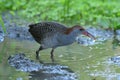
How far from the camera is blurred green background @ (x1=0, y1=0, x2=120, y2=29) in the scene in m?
12.6

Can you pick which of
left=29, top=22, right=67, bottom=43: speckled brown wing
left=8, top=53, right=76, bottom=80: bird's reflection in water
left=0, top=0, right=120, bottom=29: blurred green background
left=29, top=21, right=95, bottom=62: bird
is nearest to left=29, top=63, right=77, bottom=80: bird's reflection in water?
left=8, top=53, right=76, bottom=80: bird's reflection in water

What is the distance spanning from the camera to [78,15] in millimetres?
13148

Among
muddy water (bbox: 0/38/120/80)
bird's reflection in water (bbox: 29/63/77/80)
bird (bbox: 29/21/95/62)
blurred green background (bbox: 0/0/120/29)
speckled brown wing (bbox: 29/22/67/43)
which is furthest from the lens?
blurred green background (bbox: 0/0/120/29)

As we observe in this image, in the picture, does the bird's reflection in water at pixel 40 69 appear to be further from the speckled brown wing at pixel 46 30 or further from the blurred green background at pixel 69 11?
the blurred green background at pixel 69 11

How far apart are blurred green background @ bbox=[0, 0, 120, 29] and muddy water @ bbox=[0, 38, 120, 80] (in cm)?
206

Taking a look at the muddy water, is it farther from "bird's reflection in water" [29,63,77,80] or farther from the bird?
the bird

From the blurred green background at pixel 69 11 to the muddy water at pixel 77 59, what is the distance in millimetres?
2062

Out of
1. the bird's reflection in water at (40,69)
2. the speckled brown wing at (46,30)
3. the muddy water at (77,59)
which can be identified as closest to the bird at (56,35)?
the speckled brown wing at (46,30)

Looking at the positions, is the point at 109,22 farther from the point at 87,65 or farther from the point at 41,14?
the point at 87,65

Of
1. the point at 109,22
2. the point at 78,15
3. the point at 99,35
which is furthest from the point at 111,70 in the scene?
the point at 78,15

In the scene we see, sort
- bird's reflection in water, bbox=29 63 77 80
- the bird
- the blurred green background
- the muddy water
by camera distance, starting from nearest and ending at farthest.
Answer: bird's reflection in water, bbox=29 63 77 80
the muddy water
the bird
the blurred green background

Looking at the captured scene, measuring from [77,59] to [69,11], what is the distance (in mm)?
4478

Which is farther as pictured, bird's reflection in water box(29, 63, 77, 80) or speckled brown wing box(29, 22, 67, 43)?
speckled brown wing box(29, 22, 67, 43)

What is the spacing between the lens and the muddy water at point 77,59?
782cm
